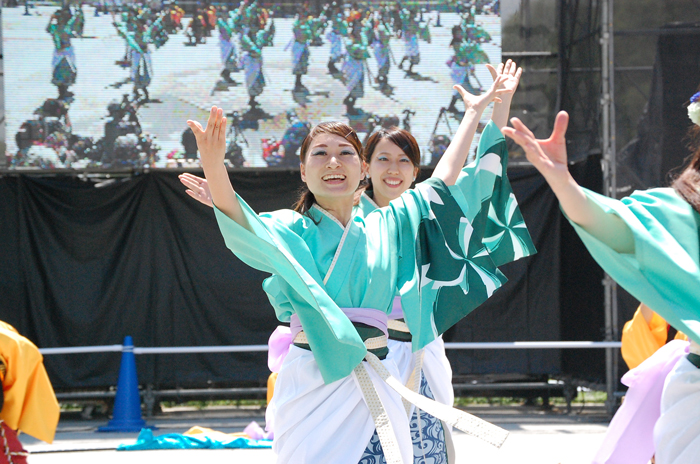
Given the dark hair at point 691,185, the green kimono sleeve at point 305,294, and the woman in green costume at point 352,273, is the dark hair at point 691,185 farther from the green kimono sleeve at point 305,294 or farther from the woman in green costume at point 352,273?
the green kimono sleeve at point 305,294

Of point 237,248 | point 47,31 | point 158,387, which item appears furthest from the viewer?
point 158,387

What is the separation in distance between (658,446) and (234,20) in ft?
16.5

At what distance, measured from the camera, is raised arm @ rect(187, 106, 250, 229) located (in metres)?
1.88

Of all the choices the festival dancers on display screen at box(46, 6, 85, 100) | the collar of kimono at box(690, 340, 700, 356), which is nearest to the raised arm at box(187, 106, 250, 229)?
the collar of kimono at box(690, 340, 700, 356)

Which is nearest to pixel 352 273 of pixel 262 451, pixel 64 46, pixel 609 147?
pixel 262 451

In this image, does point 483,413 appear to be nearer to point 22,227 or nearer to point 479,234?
point 22,227

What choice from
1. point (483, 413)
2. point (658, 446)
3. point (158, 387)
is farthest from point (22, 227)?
point (658, 446)

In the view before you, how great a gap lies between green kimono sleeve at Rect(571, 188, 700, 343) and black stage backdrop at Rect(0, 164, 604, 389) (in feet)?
15.2

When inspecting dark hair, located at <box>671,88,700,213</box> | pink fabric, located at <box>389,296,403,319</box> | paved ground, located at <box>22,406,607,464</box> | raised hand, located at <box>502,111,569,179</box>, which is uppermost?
raised hand, located at <box>502,111,569,179</box>

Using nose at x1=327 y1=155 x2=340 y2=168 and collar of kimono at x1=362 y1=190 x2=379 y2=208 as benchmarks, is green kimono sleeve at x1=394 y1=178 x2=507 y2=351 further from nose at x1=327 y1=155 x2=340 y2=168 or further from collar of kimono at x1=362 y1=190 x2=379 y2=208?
collar of kimono at x1=362 y1=190 x2=379 y2=208

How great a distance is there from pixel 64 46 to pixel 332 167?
4491mm

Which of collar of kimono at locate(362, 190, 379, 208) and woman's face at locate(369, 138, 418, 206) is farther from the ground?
woman's face at locate(369, 138, 418, 206)

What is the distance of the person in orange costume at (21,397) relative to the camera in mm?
3557

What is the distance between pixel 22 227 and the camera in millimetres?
6309
